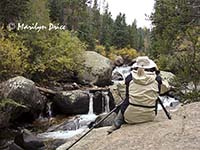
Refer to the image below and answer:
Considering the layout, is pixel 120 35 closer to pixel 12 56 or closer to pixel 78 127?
pixel 12 56

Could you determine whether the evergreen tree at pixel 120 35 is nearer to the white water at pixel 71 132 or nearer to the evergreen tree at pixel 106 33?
the evergreen tree at pixel 106 33

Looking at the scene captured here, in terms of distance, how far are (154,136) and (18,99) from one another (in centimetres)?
987

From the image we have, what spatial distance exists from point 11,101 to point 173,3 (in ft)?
23.0

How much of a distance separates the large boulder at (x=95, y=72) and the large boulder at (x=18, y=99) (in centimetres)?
722

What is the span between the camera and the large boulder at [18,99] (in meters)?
13.8

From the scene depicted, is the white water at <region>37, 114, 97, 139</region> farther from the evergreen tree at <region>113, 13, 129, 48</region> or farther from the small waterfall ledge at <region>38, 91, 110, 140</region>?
the evergreen tree at <region>113, 13, 129, 48</region>

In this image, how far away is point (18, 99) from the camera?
48.4ft

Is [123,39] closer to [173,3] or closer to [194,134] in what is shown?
[173,3]

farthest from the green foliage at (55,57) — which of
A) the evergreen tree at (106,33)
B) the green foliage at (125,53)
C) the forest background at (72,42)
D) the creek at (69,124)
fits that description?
the evergreen tree at (106,33)

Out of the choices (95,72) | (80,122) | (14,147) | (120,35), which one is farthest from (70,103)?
(120,35)

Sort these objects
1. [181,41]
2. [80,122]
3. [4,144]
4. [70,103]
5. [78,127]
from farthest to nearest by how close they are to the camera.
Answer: [70,103] < [80,122] < [78,127] < [4,144] < [181,41]

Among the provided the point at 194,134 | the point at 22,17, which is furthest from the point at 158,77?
the point at 22,17

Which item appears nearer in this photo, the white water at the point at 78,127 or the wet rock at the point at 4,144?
the wet rock at the point at 4,144

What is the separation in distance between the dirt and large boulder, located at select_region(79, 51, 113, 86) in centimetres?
1641
